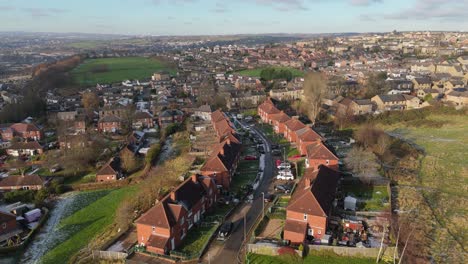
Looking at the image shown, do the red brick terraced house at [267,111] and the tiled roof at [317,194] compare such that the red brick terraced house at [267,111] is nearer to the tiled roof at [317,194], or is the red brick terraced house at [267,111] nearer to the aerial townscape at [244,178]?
the aerial townscape at [244,178]

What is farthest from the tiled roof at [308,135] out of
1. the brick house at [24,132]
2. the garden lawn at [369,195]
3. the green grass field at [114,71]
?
the green grass field at [114,71]

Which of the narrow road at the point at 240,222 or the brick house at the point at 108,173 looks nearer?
the narrow road at the point at 240,222

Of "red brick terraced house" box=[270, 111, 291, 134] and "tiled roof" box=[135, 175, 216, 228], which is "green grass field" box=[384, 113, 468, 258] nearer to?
"tiled roof" box=[135, 175, 216, 228]

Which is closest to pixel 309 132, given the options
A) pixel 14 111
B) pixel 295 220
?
pixel 295 220

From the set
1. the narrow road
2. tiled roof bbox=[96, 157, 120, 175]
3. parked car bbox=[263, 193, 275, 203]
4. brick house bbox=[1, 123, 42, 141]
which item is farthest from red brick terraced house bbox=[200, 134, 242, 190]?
brick house bbox=[1, 123, 42, 141]

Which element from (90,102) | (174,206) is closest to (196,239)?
(174,206)

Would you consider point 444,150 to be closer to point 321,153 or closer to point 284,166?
point 321,153

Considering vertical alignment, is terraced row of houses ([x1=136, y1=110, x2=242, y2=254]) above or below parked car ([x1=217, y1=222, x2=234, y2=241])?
above

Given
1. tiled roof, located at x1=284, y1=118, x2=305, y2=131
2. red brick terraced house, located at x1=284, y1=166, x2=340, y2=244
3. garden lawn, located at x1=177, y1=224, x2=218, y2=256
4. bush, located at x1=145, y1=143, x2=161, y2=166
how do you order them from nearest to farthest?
garden lawn, located at x1=177, y1=224, x2=218, y2=256 < red brick terraced house, located at x1=284, y1=166, x2=340, y2=244 < bush, located at x1=145, y1=143, x2=161, y2=166 < tiled roof, located at x1=284, y1=118, x2=305, y2=131
